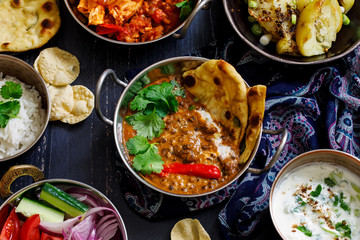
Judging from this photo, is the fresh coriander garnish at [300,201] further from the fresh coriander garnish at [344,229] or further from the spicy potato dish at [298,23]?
the spicy potato dish at [298,23]

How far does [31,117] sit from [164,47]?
1.20m

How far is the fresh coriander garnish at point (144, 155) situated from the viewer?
142 inches

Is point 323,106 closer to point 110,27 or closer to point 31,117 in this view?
point 110,27

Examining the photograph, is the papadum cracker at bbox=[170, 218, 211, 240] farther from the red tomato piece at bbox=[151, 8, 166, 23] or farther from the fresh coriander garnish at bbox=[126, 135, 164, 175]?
the red tomato piece at bbox=[151, 8, 166, 23]

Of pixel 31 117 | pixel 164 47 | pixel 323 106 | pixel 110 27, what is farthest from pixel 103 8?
pixel 323 106

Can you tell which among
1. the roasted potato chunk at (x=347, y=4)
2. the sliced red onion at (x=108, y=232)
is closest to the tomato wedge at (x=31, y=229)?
the sliced red onion at (x=108, y=232)

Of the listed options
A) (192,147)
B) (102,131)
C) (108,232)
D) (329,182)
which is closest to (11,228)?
(108,232)

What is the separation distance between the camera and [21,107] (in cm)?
378

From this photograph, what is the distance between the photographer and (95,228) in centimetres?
364

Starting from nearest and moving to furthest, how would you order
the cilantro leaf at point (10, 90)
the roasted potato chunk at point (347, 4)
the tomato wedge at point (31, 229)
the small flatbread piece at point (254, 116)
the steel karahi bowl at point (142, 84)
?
the tomato wedge at point (31, 229), the small flatbread piece at point (254, 116), the steel karahi bowl at point (142, 84), the cilantro leaf at point (10, 90), the roasted potato chunk at point (347, 4)

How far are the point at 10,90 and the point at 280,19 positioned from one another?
2076 millimetres

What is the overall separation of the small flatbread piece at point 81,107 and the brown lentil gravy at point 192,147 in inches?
13.8

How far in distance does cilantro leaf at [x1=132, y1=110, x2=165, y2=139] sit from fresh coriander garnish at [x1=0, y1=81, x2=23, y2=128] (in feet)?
2.89

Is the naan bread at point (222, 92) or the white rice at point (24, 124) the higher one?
the naan bread at point (222, 92)
